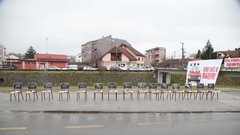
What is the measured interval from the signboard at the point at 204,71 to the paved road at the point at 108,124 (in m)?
8.75

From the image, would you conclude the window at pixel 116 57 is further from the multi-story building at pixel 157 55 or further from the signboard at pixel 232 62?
the multi-story building at pixel 157 55

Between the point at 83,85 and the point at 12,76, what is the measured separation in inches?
754

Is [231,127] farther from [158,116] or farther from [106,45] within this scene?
[106,45]

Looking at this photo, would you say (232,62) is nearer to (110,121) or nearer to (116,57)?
(110,121)

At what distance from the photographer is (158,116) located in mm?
8469

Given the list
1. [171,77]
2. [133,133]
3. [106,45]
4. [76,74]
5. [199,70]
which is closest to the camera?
[133,133]

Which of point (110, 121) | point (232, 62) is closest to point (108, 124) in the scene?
point (110, 121)

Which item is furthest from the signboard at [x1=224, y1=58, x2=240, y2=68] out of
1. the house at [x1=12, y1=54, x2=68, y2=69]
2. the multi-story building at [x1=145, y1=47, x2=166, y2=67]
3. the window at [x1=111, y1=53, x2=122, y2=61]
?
the multi-story building at [x1=145, y1=47, x2=166, y2=67]

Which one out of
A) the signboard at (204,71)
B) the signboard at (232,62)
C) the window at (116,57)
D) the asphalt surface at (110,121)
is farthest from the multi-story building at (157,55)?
the asphalt surface at (110,121)

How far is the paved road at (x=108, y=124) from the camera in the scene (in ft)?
19.9

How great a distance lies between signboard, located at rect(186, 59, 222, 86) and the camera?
15.5 metres

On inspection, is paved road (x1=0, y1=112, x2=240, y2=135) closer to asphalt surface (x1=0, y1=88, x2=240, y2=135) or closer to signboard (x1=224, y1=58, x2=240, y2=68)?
asphalt surface (x1=0, y1=88, x2=240, y2=135)

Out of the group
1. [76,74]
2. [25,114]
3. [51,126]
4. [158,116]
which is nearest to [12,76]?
[76,74]

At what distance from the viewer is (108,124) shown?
6.96 metres
